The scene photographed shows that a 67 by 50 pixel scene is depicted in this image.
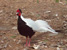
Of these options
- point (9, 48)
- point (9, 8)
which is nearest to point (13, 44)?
point (9, 48)

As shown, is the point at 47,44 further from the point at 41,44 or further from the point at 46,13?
the point at 46,13

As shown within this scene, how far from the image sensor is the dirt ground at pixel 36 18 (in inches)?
188

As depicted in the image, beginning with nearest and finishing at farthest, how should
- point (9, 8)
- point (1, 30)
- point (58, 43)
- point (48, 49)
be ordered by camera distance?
point (48, 49) < point (58, 43) < point (1, 30) < point (9, 8)

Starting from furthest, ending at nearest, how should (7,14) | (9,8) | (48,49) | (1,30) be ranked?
(9,8), (7,14), (1,30), (48,49)

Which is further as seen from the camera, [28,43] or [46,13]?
[46,13]

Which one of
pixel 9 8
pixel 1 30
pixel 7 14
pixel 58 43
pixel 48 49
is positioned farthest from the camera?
pixel 9 8

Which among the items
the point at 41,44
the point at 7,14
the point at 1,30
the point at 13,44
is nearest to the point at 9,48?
the point at 13,44

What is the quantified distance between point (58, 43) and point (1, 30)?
194 cm

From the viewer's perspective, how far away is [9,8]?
299 inches

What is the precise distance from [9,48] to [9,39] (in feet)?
1.77

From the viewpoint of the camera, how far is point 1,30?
5738mm

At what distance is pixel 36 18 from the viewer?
6.70 metres

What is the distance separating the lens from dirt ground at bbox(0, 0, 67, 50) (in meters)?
4.78

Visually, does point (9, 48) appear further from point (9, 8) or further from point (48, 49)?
point (9, 8)
